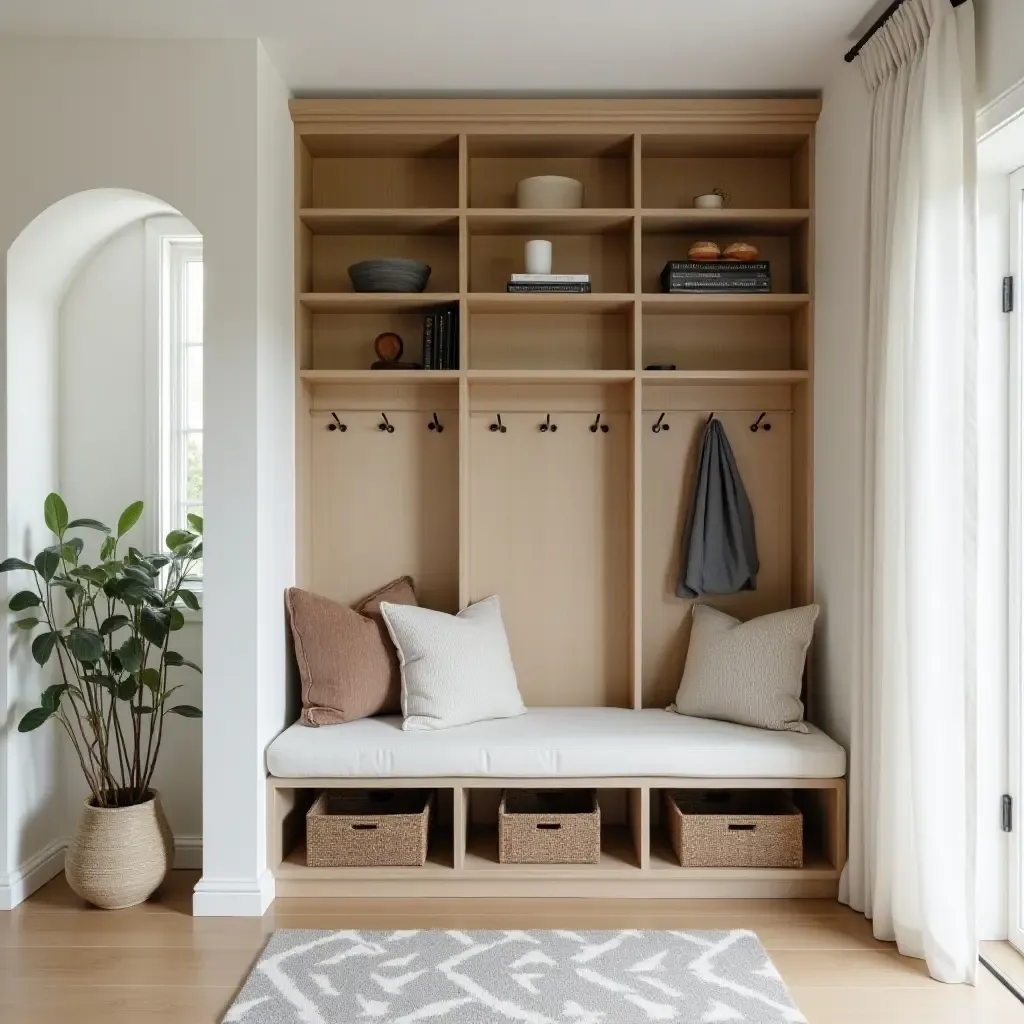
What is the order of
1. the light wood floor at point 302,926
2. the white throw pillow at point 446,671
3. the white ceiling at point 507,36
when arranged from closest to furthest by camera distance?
the light wood floor at point 302,926, the white ceiling at point 507,36, the white throw pillow at point 446,671

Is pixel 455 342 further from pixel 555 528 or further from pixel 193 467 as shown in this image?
pixel 193 467

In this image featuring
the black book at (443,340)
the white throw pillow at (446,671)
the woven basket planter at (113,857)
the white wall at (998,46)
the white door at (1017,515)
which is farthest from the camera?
the black book at (443,340)

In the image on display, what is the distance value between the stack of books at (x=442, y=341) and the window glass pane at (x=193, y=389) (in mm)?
854

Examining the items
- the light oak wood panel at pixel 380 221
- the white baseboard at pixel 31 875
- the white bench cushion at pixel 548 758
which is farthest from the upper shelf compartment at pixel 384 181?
the white baseboard at pixel 31 875

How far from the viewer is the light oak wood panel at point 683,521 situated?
142 inches

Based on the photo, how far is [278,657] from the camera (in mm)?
3176

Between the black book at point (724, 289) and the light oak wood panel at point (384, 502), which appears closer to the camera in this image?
the black book at point (724, 289)

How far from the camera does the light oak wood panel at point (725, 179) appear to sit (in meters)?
3.63

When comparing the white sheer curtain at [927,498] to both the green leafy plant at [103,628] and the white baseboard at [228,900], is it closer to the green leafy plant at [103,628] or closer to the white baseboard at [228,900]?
the white baseboard at [228,900]

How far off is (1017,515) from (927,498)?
30 cm

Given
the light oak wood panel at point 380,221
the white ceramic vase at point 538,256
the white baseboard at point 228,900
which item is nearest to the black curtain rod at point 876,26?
the white ceramic vase at point 538,256

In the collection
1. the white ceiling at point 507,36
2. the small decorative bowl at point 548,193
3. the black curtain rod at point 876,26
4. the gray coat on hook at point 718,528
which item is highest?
the white ceiling at point 507,36

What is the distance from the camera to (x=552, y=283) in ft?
11.1

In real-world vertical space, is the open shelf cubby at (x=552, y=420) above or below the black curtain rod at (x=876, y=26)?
below
